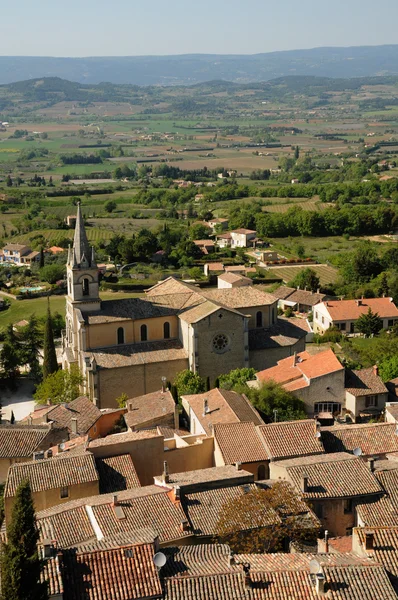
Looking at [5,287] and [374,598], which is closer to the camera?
[374,598]

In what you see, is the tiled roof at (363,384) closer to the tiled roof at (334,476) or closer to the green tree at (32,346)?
the tiled roof at (334,476)

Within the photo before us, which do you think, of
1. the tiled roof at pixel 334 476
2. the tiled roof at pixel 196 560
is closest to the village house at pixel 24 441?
the tiled roof at pixel 334 476

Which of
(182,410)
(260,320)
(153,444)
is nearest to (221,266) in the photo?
(260,320)

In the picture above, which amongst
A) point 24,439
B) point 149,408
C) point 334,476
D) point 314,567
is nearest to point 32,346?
point 149,408

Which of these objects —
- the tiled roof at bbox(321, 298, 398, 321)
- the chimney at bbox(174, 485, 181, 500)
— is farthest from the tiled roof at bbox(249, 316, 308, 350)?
the chimney at bbox(174, 485, 181, 500)

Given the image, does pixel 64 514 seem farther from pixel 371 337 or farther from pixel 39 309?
pixel 39 309

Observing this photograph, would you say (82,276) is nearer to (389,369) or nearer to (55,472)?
(389,369)
